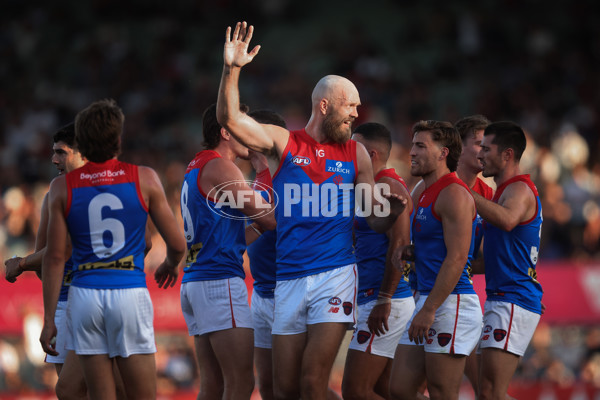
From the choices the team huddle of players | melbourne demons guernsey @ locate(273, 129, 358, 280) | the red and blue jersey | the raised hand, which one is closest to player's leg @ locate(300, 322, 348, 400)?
the team huddle of players

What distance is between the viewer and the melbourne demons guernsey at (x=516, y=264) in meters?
7.47

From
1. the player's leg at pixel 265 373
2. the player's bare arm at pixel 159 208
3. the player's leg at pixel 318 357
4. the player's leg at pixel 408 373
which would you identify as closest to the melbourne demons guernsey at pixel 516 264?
the player's leg at pixel 408 373

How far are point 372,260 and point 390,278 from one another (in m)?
0.59

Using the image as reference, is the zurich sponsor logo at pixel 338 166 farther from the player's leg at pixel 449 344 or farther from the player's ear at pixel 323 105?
the player's leg at pixel 449 344

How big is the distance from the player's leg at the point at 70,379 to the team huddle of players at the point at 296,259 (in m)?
0.01

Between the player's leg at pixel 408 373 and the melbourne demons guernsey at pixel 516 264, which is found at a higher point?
the melbourne demons guernsey at pixel 516 264

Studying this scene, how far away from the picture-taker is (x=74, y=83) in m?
23.1

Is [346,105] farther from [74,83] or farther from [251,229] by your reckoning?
[74,83]

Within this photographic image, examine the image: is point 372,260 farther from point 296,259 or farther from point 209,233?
point 209,233

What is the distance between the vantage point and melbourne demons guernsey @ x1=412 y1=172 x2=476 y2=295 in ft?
23.1

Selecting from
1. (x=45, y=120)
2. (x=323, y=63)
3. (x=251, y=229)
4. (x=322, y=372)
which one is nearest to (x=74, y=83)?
(x=45, y=120)

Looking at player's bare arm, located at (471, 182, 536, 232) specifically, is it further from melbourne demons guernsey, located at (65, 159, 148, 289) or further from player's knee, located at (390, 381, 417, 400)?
melbourne demons guernsey, located at (65, 159, 148, 289)

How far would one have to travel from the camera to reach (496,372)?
7.29m

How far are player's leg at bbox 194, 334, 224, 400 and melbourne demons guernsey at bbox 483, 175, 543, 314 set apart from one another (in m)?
2.57
